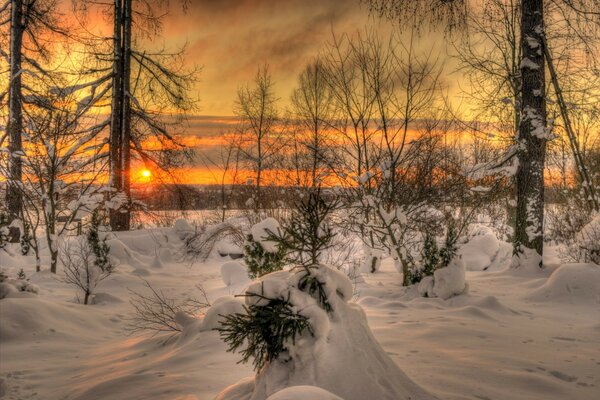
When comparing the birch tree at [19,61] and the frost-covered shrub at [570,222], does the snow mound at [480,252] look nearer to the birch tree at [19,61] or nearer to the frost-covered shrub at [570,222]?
the frost-covered shrub at [570,222]

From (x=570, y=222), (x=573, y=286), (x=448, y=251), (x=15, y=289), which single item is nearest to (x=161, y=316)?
(x=15, y=289)

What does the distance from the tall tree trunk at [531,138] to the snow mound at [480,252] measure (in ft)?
7.87

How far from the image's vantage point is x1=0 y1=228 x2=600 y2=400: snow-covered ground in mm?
4137

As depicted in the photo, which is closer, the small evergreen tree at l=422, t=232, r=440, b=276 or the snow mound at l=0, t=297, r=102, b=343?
the snow mound at l=0, t=297, r=102, b=343

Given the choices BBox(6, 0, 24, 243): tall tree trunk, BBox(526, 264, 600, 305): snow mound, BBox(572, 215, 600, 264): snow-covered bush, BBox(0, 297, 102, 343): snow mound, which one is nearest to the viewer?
BBox(0, 297, 102, 343): snow mound

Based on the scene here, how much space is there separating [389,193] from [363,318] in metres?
6.18

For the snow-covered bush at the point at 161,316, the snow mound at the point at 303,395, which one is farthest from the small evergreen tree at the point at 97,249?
the snow mound at the point at 303,395

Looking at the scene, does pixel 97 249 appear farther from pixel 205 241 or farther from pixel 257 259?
pixel 257 259

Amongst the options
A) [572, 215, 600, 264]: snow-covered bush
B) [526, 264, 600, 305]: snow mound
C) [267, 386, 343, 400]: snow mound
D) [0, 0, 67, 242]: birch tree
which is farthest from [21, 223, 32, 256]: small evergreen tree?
[572, 215, 600, 264]: snow-covered bush

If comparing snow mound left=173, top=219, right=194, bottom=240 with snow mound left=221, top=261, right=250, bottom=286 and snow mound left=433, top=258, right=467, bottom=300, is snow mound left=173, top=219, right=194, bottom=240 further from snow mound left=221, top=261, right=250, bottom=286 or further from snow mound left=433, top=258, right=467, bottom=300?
snow mound left=433, top=258, right=467, bottom=300

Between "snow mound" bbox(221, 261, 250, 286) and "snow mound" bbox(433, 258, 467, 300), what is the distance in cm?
456

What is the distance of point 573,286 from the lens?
25.9 feet

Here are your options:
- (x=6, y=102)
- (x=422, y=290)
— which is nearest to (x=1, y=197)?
(x=6, y=102)

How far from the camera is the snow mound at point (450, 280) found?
7.89m
